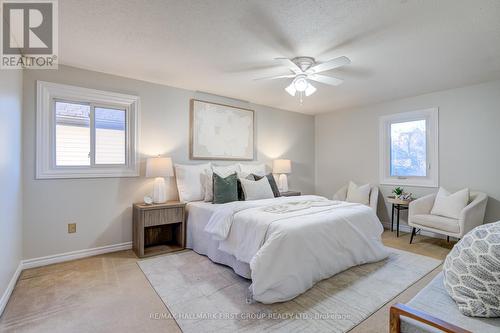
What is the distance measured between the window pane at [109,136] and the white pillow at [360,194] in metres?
4.04

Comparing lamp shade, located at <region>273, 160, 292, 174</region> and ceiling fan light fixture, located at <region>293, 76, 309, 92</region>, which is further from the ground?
ceiling fan light fixture, located at <region>293, 76, 309, 92</region>

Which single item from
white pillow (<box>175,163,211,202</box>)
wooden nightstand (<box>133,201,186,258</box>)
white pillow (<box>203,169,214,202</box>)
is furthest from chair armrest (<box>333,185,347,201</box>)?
wooden nightstand (<box>133,201,186,258</box>)

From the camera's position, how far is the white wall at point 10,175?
6.58 ft

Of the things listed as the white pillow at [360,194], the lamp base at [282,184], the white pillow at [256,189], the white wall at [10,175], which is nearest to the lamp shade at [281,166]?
the lamp base at [282,184]

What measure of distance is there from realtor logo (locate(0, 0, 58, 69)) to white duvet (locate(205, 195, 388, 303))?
7.80ft

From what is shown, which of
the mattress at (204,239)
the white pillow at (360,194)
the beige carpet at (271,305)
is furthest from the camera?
the white pillow at (360,194)

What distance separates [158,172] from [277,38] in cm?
222

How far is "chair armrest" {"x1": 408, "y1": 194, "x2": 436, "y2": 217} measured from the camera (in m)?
3.70

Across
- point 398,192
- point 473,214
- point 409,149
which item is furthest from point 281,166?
point 473,214

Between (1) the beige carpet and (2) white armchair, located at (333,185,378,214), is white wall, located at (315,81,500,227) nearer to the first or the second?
(2) white armchair, located at (333,185,378,214)

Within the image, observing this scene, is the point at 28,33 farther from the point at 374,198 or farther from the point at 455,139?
the point at 455,139

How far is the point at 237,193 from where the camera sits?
3551 millimetres

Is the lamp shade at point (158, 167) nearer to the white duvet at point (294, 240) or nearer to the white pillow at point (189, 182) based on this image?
the white pillow at point (189, 182)

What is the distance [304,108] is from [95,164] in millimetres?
3965
